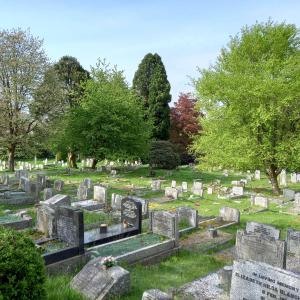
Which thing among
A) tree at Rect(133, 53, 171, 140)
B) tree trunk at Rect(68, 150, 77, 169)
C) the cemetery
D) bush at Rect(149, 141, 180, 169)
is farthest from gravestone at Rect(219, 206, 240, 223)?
tree at Rect(133, 53, 171, 140)

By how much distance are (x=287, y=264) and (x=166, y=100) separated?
36562 millimetres

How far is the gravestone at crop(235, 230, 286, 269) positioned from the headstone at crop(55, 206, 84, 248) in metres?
4.63

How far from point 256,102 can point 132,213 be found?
1312 cm

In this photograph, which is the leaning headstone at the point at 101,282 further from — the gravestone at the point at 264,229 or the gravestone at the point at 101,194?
the gravestone at the point at 101,194

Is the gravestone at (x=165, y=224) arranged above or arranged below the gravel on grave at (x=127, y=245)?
above

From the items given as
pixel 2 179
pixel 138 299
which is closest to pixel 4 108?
pixel 2 179

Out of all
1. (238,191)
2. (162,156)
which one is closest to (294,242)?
(238,191)

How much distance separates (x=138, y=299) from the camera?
7875 mm

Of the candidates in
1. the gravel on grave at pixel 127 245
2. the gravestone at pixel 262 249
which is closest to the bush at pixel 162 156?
the gravel on grave at pixel 127 245

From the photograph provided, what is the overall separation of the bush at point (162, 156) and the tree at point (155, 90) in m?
6.29

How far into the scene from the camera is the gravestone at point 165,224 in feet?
39.2

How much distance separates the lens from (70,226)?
10.7 metres

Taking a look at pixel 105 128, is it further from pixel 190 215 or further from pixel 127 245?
pixel 127 245

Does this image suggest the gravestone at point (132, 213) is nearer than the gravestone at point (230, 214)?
Yes
